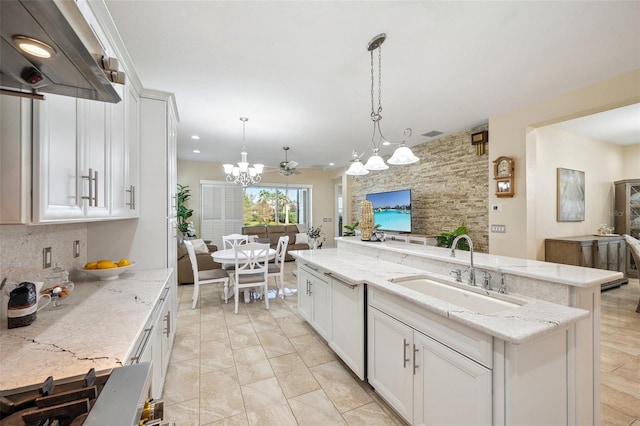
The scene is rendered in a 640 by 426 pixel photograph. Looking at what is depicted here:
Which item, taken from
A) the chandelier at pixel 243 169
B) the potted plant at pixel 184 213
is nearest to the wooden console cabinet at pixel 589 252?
the chandelier at pixel 243 169

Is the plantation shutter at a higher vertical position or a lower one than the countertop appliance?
higher

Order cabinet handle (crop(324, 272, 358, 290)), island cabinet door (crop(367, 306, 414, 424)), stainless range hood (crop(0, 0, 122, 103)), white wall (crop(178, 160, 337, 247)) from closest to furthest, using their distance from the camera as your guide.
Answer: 1. stainless range hood (crop(0, 0, 122, 103))
2. island cabinet door (crop(367, 306, 414, 424))
3. cabinet handle (crop(324, 272, 358, 290))
4. white wall (crop(178, 160, 337, 247))

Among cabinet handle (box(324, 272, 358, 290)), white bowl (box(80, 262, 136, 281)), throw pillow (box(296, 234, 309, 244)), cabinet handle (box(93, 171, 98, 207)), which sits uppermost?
cabinet handle (box(93, 171, 98, 207))

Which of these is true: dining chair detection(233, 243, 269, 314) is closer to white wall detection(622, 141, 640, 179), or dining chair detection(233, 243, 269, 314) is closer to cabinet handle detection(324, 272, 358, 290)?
cabinet handle detection(324, 272, 358, 290)

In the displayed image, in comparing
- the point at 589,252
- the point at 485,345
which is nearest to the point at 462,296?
the point at 485,345

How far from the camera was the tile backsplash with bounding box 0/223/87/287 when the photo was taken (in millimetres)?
1320

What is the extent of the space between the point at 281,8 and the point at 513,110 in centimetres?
341

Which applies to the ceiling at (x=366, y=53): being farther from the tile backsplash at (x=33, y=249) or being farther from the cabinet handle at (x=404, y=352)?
the cabinet handle at (x=404, y=352)

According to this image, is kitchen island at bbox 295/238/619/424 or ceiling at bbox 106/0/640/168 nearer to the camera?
kitchen island at bbox 295/238/619/424

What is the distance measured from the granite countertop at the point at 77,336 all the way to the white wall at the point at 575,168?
17.6 feet

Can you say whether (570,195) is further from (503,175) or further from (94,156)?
(94,156)

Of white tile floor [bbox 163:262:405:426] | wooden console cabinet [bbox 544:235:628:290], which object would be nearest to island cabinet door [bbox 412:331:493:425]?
white tile floor [bbox 163:262:405:426]

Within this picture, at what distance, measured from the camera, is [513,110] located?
3650 mm

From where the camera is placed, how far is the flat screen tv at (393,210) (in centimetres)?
566
